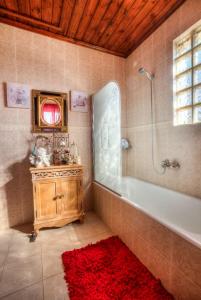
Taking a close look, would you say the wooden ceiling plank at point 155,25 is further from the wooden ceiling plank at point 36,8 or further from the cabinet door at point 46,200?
the cabinet door at point 46,200

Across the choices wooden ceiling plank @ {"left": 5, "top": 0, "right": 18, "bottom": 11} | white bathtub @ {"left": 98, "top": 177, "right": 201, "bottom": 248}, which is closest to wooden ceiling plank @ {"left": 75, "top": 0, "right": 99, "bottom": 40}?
wooden ceiling plank @ {"left": 5, "top": 0, "right": 18, "bottom": 11}

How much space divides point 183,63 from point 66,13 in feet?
4.70

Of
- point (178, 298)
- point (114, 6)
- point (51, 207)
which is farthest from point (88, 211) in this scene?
point (114, 6)

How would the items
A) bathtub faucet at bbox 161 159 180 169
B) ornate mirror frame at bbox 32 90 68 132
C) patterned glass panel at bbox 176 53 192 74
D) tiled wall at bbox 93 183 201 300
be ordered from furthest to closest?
ornate mirror frame at bbox 32 90 68 132
bathtub faucet at bbox 161 159 180 169
patterned glass panel at bbox 176 53 192 74
tiled wall at bbox 93 183 201 300

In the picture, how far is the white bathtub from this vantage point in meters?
1.39

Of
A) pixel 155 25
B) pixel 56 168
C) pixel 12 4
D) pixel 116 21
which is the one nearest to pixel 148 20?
pixel 155 25

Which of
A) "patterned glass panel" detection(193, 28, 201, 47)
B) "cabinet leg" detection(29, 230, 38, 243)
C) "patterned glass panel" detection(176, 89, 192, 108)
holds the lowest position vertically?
"cabinet leg" detection(29, 230, 38, 243)

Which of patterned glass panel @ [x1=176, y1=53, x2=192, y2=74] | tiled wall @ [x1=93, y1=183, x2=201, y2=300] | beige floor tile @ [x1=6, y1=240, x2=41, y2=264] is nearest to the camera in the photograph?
tiled wall @ [x1=93, y1=183, x2=201, y2=300]

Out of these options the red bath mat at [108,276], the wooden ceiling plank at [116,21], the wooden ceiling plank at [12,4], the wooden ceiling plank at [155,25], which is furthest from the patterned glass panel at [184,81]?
the wooden ceiling plank at [12,4]

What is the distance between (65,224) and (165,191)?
4.23 feet

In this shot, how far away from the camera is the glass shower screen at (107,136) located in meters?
1.60

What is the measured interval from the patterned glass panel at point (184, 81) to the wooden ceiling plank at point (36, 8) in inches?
67.3

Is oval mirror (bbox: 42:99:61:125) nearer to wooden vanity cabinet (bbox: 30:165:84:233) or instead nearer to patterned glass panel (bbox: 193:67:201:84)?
wooden vanity cabinet (bbox: 30:165:84:233)

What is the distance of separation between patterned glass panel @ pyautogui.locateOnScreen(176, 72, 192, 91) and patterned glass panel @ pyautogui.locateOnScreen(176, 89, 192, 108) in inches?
2.6
